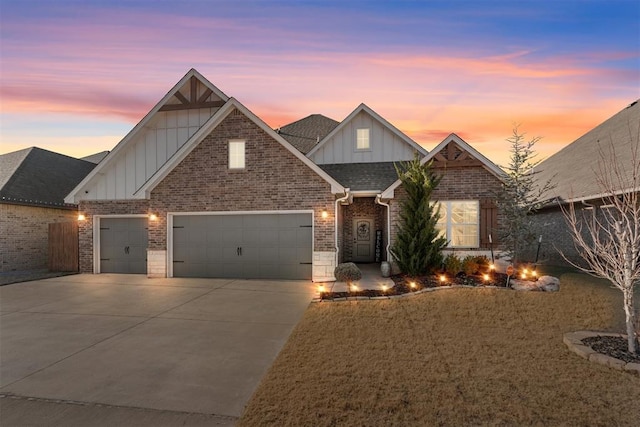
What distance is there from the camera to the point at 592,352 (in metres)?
4.66

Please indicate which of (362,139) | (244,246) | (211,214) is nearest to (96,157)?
(211,214)

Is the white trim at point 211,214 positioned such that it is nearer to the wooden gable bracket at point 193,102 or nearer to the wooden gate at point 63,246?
the wooden gable bracket at point 193,102

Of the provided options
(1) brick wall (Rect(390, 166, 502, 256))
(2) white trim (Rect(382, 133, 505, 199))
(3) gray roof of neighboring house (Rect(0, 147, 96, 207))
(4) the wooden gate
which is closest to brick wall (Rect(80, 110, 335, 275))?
(2) white trim (Rect(382, 133, 505, 199))

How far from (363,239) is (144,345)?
39.3 feet

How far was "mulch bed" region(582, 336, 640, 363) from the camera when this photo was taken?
4.54 meters

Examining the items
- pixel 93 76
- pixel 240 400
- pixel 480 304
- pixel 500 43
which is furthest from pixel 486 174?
pixel 93 76

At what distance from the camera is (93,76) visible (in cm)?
1222

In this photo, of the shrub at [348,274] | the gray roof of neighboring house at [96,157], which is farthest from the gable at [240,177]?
the gray roof of neighboring house at [96,157]

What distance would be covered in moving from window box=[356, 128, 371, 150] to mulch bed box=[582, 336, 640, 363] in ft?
36.5

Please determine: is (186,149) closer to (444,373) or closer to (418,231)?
(418,231)

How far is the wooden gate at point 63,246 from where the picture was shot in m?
13.9

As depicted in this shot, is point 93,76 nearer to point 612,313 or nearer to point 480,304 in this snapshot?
point 480,304

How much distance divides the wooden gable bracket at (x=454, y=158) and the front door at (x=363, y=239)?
520cm

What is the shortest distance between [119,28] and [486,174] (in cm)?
1362
